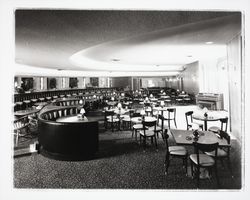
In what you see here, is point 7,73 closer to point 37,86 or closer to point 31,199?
point 31,199

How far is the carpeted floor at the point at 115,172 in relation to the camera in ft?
10.4

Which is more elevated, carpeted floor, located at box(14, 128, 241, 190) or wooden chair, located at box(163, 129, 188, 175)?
wooden chair, located at box(163, 129, 188, 175)

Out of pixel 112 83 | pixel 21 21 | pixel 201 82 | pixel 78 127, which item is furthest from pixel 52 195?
pixel 112 83

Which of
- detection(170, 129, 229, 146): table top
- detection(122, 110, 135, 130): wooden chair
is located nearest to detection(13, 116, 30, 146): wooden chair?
detection(122, 110, 135, 130): wooden chair

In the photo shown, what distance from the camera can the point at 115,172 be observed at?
3.59 meters

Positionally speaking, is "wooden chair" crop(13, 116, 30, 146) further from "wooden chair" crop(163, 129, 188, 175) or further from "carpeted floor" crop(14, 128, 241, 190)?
"wooden chair" crop(163, 129, 188, 175)

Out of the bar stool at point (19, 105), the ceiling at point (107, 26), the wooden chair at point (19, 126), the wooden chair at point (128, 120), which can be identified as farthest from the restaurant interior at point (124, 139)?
the bar stool at point (19, 105)

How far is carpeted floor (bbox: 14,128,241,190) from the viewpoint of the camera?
10.4ft

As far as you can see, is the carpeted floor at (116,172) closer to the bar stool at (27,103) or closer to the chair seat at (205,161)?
the chair seat at (205,161)

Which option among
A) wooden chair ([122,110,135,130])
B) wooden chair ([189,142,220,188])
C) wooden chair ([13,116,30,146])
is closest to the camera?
wooden chair ([189,142,220,188])

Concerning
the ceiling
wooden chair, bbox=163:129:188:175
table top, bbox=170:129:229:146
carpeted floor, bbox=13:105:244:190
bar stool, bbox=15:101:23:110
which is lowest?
carpeted floor, bbox=13:105:244:190

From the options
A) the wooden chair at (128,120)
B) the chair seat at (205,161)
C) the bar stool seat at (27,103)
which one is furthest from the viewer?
the bar stool seat at (27,103)

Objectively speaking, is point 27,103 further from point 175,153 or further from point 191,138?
point 191,138

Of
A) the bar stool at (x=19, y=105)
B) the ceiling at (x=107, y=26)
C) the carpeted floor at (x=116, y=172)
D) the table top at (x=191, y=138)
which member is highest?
the ceiling at (x=107, y=26)
